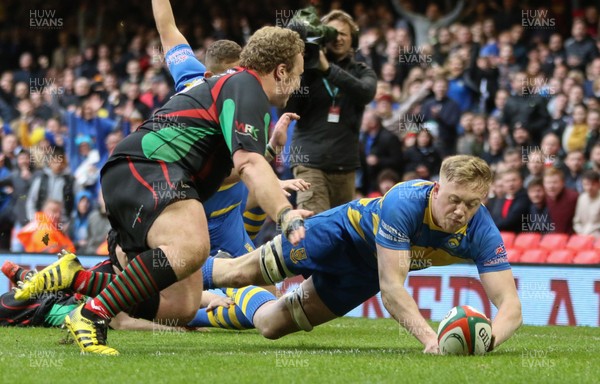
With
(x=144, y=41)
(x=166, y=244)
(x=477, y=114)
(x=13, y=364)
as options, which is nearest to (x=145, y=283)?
(x=166, y=244)

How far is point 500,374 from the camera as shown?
554cm

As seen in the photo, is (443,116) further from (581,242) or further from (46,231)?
(46,231)

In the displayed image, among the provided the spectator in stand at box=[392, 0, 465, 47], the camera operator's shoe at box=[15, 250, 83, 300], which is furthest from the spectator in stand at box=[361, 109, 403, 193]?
the camera operator's shoe at box=[15, 250, 83, 300]

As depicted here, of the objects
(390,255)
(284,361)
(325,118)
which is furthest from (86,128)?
(284,361)

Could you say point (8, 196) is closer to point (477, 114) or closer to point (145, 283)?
point (477, 114)

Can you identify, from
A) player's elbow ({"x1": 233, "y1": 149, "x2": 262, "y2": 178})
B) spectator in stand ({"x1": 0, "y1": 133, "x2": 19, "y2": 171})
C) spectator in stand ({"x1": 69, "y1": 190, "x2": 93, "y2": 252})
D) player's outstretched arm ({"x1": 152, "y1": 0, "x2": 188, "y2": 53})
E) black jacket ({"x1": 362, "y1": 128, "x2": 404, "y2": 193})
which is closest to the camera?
player's elbow ({"x1": 233, "y1": 149, "x2": 262, "y2": 178})

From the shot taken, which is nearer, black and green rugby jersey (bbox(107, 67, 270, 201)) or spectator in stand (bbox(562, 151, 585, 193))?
black and green rugby jersey (bbox(107, 67, 270, 201))

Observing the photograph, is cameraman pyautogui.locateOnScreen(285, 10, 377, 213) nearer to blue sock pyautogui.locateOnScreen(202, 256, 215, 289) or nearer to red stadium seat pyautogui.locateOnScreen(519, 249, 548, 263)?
red stadium seat pyautogui.locateOnScreen(519, 249, 548, 263)

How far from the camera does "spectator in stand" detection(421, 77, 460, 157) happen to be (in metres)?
13.5

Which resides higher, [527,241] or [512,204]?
[512,204]

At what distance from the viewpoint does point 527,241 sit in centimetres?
1152

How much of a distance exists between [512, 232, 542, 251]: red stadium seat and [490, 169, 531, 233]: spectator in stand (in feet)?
0.84

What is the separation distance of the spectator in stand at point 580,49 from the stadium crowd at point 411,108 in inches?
0.7

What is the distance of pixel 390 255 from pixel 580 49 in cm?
845
